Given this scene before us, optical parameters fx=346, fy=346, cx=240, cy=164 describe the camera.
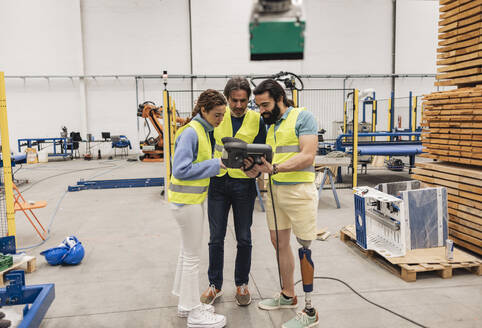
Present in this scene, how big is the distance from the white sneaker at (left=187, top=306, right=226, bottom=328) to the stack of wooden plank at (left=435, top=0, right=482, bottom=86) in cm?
376

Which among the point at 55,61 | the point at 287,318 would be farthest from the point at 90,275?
the point at 55,61

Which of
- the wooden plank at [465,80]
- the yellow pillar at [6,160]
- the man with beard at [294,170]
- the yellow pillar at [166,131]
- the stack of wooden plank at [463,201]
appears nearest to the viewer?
the man with beard at [294,170]

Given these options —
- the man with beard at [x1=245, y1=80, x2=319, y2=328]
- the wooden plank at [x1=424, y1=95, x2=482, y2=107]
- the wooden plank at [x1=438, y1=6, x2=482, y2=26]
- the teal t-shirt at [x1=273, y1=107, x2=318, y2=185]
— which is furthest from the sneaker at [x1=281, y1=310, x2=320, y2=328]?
the wooden plank at [x1=438, y1=6, x2=482, y2=26]

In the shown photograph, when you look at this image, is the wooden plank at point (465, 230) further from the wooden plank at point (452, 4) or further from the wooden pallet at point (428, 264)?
the wooden plank at point (452, 4)

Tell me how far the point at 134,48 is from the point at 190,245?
1458 cm

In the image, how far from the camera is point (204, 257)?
4.06 metres

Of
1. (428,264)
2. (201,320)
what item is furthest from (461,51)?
(201,320)

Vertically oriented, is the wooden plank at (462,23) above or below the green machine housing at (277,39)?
above

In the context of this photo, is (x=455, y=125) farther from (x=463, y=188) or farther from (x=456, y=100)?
(x=463, y=188)

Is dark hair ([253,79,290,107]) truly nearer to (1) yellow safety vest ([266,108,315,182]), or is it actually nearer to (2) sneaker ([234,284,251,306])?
(1) yellow safety vest ([266,108,315,182])

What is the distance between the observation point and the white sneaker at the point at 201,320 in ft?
8.10

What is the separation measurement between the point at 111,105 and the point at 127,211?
10.4 meters

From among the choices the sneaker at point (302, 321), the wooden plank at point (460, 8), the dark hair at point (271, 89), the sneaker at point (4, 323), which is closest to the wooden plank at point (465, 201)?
the wooden plank at point (460, 8)

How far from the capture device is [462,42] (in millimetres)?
4059
